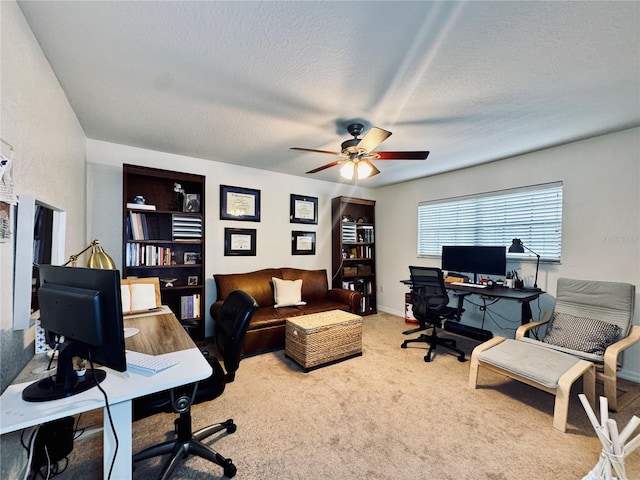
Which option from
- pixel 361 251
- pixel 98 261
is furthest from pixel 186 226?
pixel 361 251

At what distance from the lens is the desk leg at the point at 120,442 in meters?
1.12

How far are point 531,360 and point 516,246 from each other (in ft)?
4.95

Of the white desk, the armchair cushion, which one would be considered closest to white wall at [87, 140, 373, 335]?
the white desk

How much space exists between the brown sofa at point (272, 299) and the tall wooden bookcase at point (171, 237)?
292mm

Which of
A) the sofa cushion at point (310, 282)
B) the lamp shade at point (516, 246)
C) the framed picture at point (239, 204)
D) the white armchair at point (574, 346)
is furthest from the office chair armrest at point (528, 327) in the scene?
the framed picture at point (239, 204)

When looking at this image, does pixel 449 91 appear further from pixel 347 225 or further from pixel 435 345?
pixel 347 225

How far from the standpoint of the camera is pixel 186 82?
1882mm

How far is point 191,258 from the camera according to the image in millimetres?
3498

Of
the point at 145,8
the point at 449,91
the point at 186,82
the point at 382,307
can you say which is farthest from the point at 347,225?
the point at 145,8

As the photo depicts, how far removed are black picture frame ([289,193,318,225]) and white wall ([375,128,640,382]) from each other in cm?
229

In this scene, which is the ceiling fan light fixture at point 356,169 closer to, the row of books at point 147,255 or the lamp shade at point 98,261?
the lamp shade at point 98,261

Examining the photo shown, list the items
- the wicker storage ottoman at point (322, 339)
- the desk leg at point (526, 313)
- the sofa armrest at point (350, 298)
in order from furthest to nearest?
the sofa armrest at point (350, 298), the desk leg at point (526, 313), the wicker storage ottoman at point (322, 339)

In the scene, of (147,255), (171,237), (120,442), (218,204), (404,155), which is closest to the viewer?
(120,442)

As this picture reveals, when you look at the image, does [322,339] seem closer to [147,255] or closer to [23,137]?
[147,255]
